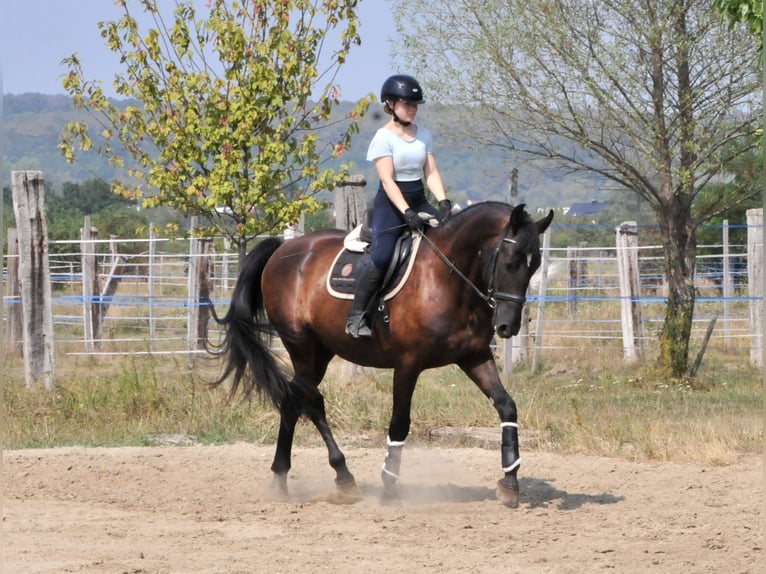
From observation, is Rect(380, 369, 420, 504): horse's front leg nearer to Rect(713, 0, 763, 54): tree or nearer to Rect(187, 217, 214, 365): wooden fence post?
Rect(713, 0, 763, 54): tree

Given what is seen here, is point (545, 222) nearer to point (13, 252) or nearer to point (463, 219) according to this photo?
point (463, 219)

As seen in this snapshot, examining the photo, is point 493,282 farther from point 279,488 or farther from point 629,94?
point 629,94

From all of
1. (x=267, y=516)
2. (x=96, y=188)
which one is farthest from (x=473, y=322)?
(x=96, y=188)

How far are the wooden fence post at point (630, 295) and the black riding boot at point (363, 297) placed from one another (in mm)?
10439

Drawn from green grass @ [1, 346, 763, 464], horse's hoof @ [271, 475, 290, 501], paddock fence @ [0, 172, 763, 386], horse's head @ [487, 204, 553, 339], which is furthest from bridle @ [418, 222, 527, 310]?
paddock fence @ [0, 172, 763, 386]

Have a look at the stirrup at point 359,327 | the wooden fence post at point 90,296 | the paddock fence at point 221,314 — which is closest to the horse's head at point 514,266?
the stirrup at point 359,327

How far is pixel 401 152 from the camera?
8070 mm

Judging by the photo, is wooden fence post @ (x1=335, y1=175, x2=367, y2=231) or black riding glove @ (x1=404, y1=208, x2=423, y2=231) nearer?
black riding glove @ (x1=404, y1=208, x2=423, y2=231)

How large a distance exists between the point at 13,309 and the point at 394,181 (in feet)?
49.4

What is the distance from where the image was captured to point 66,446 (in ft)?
34.7

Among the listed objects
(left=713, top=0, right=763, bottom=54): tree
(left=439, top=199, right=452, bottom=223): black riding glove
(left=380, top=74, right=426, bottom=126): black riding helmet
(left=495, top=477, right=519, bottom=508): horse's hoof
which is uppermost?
(left=713, top=0, right=763, bottom=54): tree

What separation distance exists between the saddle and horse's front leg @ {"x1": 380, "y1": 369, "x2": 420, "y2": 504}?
1.97ft

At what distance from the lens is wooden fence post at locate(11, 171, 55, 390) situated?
12.9 meters

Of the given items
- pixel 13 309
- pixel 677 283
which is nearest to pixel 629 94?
pixel 677 283
